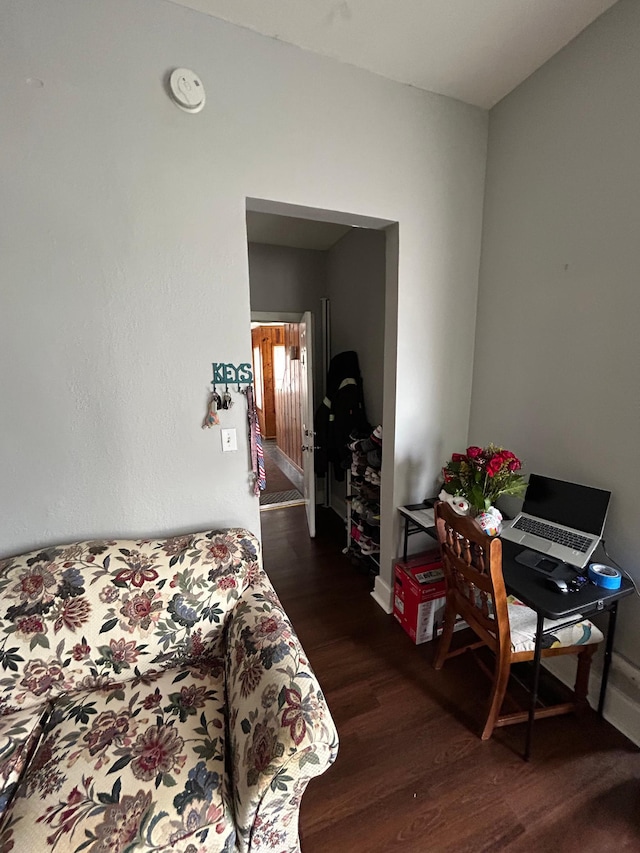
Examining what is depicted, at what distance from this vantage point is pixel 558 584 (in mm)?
1316

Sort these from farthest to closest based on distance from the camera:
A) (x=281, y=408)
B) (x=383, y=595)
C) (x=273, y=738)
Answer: (x=281, y=408) → (x=383, y=595) → (x=273, y=738)

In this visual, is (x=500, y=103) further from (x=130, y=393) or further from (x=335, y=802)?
(x=335, y=802)

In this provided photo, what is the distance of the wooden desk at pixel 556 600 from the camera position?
48.8 inches

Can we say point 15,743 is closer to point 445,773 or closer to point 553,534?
point 445,773

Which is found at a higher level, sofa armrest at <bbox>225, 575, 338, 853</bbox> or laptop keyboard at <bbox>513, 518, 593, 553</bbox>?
laptop keyboard at <bbox>513, 518, 593, 553</bbox>

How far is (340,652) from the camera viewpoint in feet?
6.18

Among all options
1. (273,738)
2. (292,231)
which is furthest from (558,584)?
(292,231)

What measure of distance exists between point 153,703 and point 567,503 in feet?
5.87

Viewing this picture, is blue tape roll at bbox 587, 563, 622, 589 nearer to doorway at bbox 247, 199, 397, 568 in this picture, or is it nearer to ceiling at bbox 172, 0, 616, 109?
doorway at bbox 247, 199, 397, 568

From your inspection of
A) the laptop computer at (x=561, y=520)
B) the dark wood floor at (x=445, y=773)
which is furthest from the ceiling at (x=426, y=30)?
the dark wood floor at (x=445, y=773)

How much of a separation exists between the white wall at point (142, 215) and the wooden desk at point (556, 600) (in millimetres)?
1164

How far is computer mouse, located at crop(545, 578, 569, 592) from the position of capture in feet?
4.28

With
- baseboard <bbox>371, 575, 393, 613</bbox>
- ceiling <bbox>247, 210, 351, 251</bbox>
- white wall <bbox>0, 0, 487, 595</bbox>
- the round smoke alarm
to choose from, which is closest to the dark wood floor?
baseboard <bbox>371, 575, 393, 613</bbox>

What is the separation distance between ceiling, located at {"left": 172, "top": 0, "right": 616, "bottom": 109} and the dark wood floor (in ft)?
9.30
